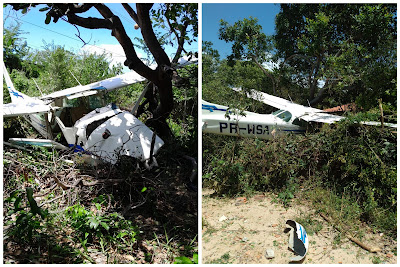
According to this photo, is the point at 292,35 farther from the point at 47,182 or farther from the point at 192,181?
the point at 47,182

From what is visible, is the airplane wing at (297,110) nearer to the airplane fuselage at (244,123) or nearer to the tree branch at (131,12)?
the airplane fuselage at (244,123)

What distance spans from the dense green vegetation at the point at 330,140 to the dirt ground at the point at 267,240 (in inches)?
7.5

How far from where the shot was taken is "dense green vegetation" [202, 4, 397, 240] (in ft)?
9.47

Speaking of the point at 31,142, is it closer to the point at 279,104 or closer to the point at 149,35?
the point at 149,35

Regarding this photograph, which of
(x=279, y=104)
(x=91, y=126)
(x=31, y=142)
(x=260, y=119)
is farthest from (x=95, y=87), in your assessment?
Result: (x=279, y=104)

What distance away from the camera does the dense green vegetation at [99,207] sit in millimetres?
2049

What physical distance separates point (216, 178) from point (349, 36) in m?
3.24

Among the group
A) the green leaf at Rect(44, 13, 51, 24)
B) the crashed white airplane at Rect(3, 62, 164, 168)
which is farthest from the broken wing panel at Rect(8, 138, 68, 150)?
the green leaf at Rect(44, 13, 51, 24)

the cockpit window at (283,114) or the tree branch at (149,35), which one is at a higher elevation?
the tree branch at (149,35)

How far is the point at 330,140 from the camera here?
134 inches

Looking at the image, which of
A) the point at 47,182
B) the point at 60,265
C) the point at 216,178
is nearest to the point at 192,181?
the point at 216,178

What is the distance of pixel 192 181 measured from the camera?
10.8 ft

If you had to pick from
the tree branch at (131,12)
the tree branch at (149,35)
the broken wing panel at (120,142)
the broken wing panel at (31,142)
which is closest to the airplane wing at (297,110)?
the tree branch at (149,35)

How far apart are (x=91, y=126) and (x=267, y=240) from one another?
2546 millimetres
